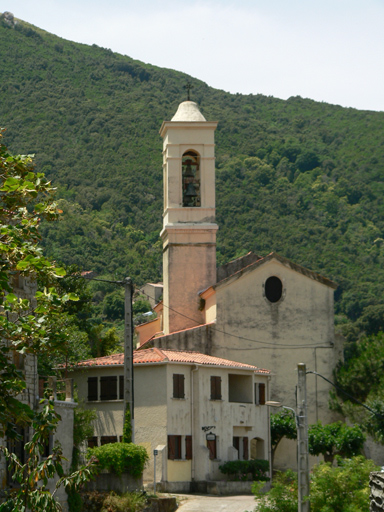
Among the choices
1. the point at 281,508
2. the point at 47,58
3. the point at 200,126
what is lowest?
the point at 281,508

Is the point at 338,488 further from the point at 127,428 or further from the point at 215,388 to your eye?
the point at 215,388

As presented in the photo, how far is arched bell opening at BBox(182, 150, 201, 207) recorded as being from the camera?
51.9 metres

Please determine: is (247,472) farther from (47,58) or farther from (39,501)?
(47,58)

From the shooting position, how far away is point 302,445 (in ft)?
95.1

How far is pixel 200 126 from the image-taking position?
5216cm

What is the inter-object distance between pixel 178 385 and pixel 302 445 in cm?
1450

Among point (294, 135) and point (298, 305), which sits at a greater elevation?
point (294, 135)

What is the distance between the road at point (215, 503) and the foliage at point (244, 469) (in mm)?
2607

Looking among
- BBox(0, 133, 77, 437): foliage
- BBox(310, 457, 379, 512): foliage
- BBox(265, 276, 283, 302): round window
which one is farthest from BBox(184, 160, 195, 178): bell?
BBox(0, 133, 77, 437): foliage

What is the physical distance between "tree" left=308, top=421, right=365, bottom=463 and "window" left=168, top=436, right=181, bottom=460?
6182 millimetres

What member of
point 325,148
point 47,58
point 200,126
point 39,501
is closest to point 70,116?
point 47,58

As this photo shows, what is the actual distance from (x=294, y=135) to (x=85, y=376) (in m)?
114

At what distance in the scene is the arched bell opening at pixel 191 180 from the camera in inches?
2045

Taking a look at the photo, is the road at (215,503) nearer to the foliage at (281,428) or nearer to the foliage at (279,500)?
the foliage at (279,500)
